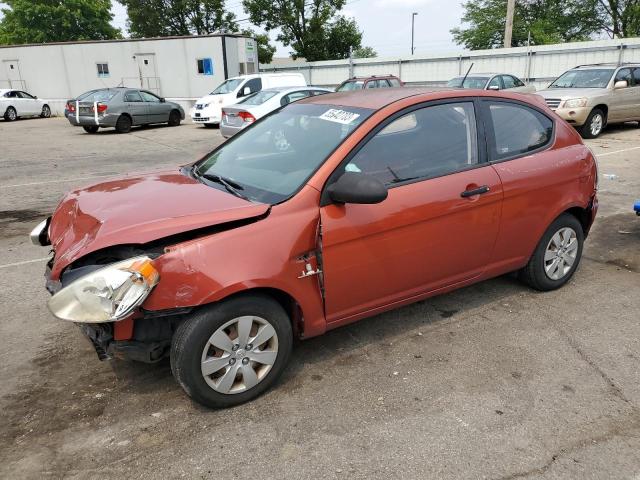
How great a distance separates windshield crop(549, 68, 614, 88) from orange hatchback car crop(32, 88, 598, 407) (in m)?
10.8

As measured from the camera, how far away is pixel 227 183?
3457 millimetres

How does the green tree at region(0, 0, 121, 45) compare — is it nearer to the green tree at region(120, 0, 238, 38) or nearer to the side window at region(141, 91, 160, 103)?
the green tree at region(120, 0, 238, 38)

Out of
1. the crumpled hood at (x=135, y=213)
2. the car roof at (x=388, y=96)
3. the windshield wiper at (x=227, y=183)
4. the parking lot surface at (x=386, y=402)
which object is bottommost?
the parking lot surface at (x=386, y=402)

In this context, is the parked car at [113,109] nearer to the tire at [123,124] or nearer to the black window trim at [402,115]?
the tire at [123,124]

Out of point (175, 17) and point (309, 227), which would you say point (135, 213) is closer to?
point (309, 227)

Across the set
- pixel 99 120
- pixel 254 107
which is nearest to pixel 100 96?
pixel 99 120

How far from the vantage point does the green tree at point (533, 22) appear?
138 feet

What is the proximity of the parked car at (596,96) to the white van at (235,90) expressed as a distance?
342 inches

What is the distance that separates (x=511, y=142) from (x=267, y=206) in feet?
6.81

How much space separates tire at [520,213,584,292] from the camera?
14.0 feet

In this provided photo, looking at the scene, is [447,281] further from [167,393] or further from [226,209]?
[167,393]

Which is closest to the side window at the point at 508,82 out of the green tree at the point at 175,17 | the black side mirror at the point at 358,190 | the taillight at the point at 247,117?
the taillight at the point at 247,117

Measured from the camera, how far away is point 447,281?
374 centimetres

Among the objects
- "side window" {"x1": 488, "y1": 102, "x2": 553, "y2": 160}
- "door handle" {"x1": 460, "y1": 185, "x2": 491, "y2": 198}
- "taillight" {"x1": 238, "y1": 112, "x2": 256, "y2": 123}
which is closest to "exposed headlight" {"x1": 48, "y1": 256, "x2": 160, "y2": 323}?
"door handle" {"x1": 460, "y1": 185, "x2": 491, "y2": 198}
